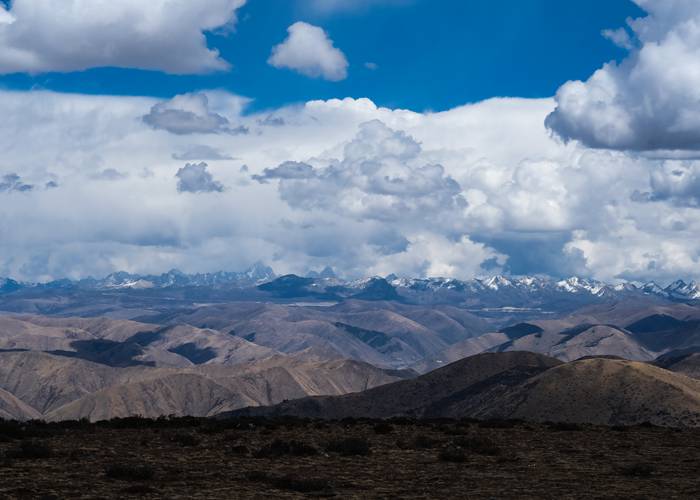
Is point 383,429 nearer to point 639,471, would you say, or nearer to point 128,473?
point 639,471

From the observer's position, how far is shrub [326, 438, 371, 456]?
1527 inches

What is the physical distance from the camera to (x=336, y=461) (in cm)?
3709

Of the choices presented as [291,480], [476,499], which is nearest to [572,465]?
[476,499]

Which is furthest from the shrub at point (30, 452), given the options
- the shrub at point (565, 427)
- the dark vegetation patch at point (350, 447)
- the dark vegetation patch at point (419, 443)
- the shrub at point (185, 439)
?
the shrub at point (565, 427)

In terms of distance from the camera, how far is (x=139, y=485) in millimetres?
29016

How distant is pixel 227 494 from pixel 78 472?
6.35m

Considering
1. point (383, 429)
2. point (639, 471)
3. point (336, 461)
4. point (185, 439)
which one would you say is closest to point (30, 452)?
point (185, 439)

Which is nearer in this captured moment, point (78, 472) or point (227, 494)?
point (227, 494)

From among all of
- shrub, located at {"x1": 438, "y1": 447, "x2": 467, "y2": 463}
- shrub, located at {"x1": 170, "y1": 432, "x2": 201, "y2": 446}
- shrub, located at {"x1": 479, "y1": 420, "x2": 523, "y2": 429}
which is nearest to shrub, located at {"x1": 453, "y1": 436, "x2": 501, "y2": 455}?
shrub, located at {"x1": 438, "y1": 447, "x2": 467, "y2": 463}

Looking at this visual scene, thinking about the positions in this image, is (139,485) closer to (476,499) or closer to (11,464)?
(11,464)

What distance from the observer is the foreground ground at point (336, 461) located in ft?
98.7

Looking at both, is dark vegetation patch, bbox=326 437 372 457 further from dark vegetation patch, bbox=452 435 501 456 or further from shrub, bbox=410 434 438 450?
dark vegetation patch, bbox=452 435 501 456

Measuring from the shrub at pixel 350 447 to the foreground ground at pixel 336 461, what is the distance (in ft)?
0.18

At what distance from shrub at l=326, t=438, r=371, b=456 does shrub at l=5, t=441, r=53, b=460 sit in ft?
39.0
